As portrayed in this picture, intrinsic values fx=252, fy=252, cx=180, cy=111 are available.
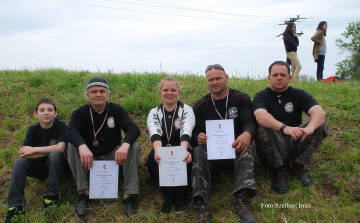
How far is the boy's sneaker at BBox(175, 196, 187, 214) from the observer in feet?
10.2

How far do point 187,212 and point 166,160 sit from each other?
2.30ft

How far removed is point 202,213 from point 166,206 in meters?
0.53

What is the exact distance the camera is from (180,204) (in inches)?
125

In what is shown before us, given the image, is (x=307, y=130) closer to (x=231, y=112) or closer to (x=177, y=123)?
(x=231, y=112)

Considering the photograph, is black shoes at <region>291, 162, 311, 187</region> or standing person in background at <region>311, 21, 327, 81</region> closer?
black shoes at <region>291, 162, 311, 187</region>

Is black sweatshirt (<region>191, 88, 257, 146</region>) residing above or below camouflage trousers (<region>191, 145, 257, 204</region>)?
above

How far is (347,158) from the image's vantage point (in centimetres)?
369

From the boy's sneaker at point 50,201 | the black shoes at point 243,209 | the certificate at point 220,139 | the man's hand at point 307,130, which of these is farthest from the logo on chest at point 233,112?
the boy's sneaker at point 50,201

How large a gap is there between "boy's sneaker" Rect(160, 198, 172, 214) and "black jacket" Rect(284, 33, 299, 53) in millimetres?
7563

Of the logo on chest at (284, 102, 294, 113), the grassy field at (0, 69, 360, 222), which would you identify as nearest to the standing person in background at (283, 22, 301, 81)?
the grassy field at (0, 69, 360, 222)

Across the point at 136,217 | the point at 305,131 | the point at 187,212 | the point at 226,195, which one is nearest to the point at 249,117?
the point at 305,131

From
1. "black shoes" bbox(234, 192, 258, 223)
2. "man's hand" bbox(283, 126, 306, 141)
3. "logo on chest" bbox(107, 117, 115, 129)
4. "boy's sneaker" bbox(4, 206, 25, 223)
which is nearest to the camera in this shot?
"black shoes" bbox(234, 192, 258, 223)

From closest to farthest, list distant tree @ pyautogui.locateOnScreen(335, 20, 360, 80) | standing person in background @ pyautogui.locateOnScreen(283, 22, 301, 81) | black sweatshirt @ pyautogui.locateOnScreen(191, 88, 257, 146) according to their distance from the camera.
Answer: black sweatshirt @ pyautogui.locateOnScreen(191, 88, 257, 146), standing person in background @ pyautogui.locateOnScreen(283, 22, 301, 81), distant tree @ pyautogui.locateOnScreen(335, 20, 360, 80)

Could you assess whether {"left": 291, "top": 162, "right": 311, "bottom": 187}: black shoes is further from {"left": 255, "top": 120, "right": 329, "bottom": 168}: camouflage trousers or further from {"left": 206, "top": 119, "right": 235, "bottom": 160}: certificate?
{"left": 206, "top": 119, "right": 235, "bottom": 160}: certificate
